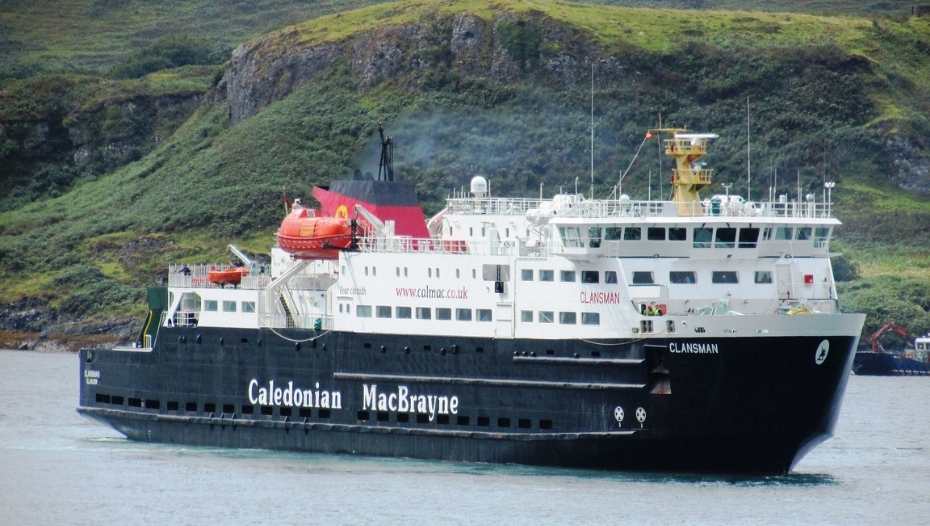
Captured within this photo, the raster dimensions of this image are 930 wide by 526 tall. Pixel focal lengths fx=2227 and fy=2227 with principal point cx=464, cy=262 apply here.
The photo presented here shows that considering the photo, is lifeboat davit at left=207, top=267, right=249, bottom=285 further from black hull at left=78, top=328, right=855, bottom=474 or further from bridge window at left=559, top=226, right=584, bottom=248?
bridge window at left=559, top=226, right=584, bottom=248

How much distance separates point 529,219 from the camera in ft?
160

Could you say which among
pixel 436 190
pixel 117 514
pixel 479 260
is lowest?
pixel 117 514

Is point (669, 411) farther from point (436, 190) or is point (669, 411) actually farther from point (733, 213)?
point (436, 190)

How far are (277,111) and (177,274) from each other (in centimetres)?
6726

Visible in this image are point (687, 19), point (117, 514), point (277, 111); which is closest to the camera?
Result: point (117, 514)

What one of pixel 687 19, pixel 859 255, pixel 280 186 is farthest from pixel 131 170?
pixel 859 255

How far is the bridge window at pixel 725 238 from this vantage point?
46.8 meters

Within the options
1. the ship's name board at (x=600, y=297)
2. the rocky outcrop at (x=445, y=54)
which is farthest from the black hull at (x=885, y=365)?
the ship's name board at (x=600, y=297)

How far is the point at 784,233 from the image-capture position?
47500 millimetres

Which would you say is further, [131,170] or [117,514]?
[131,170]

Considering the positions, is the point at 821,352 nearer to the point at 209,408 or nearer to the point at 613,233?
the point at 613,233

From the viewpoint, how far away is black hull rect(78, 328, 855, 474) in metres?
A: 45.6

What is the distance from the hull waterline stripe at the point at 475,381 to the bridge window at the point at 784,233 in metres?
4.62

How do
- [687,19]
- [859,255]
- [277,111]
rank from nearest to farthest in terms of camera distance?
[859,255]
[277,111]
[687,19]
